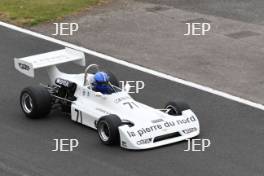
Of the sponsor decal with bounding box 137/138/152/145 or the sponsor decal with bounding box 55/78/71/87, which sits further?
the sponsor decal with bounding box 55/78/71/87

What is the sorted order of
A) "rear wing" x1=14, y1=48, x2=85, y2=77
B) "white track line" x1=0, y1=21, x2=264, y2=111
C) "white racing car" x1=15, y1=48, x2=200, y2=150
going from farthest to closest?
"white track line" x1=0, y1=21, x2=264, y2=111, "rear wing" x1=14, y1=48, x2=85, y2=77, "white racing car" x1=15, y1=48, x2=200, y2=150

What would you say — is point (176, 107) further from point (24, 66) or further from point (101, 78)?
point (24, 66)

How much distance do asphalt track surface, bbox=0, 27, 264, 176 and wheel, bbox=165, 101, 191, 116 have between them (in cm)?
57

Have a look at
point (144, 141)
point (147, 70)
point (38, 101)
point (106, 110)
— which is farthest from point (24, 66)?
point (147, 70)

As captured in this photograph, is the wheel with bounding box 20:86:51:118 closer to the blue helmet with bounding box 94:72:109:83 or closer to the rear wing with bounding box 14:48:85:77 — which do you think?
the rear wing with bounding box 14:48:85:77

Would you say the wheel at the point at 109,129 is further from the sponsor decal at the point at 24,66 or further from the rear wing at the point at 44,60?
the sponsor decal at the point at 24,66

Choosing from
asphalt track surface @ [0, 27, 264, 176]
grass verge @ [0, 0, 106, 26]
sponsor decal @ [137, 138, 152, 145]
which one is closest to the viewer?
asphalt track surface @ [0, 27, 264, 176]

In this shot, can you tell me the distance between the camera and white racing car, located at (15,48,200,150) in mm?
16000

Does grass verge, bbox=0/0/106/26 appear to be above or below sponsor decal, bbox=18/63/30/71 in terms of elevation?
below

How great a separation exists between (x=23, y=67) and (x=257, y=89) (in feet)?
16.0

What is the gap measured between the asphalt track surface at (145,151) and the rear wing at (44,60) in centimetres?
84

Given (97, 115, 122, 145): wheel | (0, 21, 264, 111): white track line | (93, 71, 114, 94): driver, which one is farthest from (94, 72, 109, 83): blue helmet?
(0, 21, 264, 111): white track line

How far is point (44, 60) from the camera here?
59.4 feet

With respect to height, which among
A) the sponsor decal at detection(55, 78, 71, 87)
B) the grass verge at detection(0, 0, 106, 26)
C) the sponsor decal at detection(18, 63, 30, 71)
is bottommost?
the grass verge at detection(0, 0, 106, 26)
